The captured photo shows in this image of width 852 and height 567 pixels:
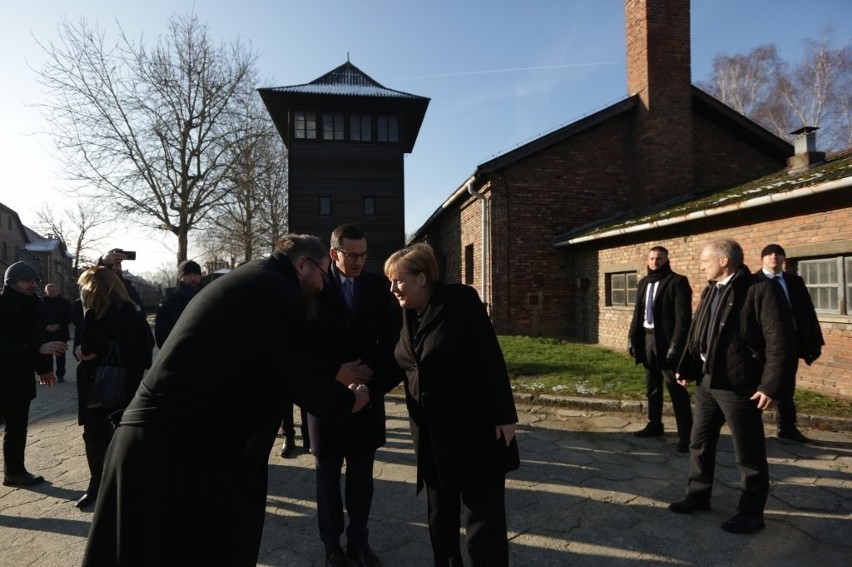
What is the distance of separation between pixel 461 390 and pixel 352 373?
2.25ft

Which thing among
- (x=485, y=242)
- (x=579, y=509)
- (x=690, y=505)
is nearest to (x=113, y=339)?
(x=579, y=509)

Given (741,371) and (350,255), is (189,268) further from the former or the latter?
(741,371)

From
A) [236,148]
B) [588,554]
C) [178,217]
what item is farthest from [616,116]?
[178,217]

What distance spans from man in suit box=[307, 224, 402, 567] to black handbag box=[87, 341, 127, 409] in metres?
1.93

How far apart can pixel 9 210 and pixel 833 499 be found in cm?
5967

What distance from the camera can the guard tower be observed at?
19.7m

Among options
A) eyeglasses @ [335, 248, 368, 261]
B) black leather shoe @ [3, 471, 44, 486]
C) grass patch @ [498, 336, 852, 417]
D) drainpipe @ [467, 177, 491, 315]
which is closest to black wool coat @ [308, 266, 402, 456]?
eyeglasses @ [335, 248, 368, 261]

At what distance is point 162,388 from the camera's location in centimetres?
178

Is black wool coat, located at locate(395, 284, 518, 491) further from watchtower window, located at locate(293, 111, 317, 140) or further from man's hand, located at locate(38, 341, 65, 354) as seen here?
watchtower window, located at locate(293, 111, 317, 140)

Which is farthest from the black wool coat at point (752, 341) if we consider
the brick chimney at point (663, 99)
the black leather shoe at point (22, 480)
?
the brick chimney at point (663, 99)

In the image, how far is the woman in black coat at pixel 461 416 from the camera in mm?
2359

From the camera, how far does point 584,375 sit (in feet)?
26.1

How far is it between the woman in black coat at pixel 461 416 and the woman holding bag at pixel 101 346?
2.87 m

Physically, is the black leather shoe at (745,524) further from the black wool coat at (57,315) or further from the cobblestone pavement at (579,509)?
the black wool coat at (57,315)
